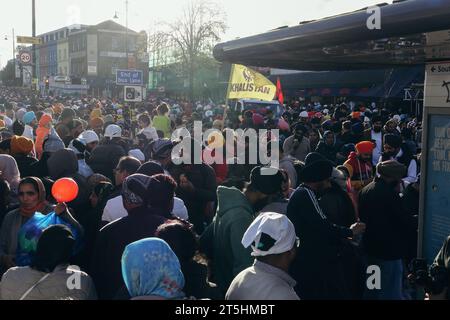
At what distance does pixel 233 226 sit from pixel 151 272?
141 cm

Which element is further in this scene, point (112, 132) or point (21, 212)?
point (112, 132)

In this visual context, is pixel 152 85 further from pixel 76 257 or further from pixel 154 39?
pixel 76 257

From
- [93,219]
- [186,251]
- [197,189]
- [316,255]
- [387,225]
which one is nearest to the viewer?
[186,251]

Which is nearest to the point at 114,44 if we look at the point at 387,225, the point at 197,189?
the point at 197,189

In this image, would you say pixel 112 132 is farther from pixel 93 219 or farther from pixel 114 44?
pixel 114 44

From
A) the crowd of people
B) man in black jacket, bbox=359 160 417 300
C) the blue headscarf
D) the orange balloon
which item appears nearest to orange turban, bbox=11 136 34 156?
the crowd of people

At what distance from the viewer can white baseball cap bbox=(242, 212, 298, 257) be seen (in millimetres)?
2959

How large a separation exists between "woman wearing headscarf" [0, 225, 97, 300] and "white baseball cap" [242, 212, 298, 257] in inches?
40.7

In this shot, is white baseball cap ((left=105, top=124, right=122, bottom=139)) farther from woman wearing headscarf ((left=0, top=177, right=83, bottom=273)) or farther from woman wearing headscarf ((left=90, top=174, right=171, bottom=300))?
woman wearing headscarf ((left=90, top=174, right=171, bottom=300))

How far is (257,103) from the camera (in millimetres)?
20703

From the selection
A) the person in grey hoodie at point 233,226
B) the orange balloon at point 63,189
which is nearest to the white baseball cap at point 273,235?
the person in grey hoodie at point 233,226

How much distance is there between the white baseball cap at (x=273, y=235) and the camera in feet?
9.71

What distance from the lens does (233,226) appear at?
3.93 m

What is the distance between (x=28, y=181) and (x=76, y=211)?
0.81m
